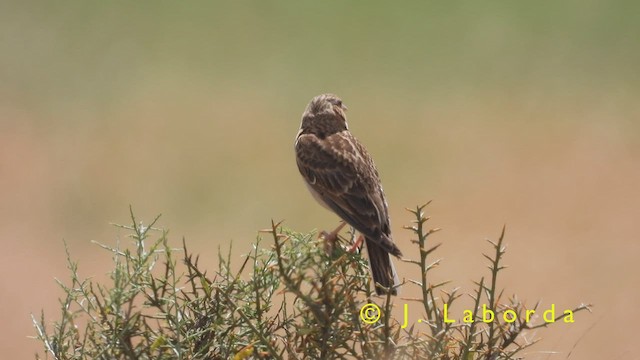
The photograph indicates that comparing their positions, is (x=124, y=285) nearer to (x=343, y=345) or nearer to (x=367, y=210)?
(x=343, y=345)

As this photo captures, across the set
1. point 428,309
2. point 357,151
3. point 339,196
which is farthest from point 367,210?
point 428,309

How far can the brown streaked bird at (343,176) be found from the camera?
7.75 feet

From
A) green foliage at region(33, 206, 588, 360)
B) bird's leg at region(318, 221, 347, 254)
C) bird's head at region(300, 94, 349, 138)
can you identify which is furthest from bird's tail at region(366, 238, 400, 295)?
bird's head at region(300, 94, 349, 138)

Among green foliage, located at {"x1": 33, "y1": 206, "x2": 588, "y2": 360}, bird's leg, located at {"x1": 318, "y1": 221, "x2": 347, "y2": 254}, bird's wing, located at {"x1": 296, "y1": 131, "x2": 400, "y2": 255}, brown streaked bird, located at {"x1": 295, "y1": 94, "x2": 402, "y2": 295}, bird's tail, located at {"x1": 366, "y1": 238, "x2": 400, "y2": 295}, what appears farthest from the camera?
bird's wing, located at {"x1": 296, "y1": 131, "x2": 400, "y2": 255}

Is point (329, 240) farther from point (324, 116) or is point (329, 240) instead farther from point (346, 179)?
point (324, 116)

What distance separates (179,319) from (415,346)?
43cm

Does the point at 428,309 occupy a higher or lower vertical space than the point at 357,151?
lower

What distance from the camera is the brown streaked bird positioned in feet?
7.75

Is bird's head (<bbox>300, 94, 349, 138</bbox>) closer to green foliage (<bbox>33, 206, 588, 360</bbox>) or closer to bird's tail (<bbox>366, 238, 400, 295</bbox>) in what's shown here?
bird's tail (<bbox>366, 238, 400, 295</bbox>)

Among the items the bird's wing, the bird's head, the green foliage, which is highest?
the bird's head

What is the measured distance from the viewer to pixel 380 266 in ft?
7.10

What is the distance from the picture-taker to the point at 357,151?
3.11m

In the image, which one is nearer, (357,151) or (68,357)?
(68,357)

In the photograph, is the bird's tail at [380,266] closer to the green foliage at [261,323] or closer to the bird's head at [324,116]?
the green foliage at [261,323]
